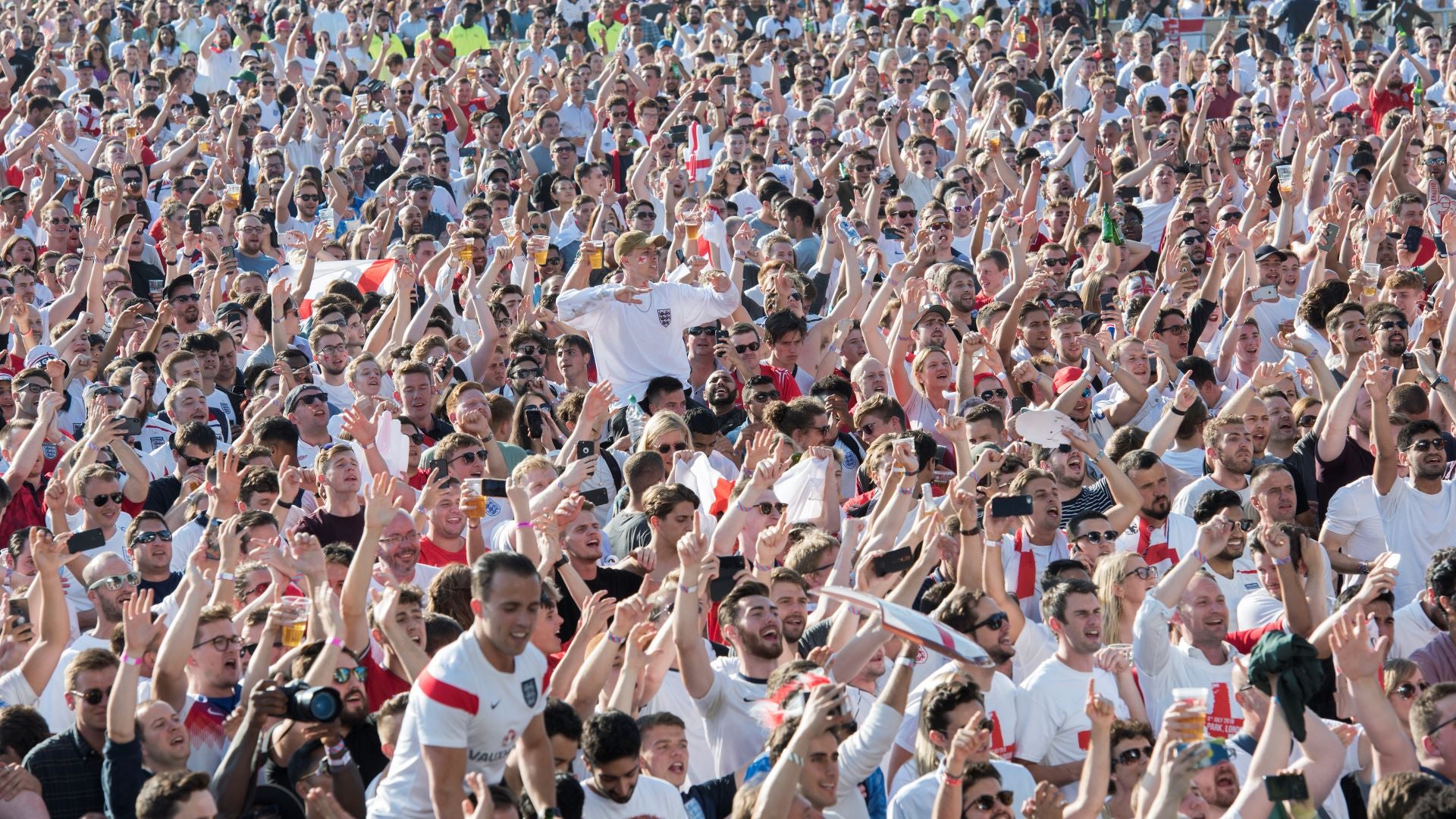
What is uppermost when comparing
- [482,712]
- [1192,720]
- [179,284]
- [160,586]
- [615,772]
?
[482,712]

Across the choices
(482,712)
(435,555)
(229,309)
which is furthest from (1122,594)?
(229,309)

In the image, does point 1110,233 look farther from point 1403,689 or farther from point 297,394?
point 1403,689

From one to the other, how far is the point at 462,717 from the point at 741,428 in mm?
4870

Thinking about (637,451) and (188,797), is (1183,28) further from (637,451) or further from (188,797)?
(188,797)

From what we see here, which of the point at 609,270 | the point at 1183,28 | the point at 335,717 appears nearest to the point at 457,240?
the point at 609,270

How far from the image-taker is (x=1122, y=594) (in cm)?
775

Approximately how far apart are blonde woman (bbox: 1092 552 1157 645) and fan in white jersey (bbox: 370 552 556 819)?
2784 mm

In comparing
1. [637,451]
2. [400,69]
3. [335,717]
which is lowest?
[400,69]

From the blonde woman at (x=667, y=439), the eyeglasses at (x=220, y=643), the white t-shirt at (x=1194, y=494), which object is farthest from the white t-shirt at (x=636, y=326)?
the eyeglasses at (x=220, y=643)

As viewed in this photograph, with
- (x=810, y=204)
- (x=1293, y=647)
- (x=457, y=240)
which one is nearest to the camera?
(x=1293, y=647)

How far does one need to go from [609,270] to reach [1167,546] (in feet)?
18.1

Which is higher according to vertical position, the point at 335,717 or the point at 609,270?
the point at 335,717

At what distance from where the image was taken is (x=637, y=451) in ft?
30.5

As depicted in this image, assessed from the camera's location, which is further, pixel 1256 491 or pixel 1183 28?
pixel 1183 28
